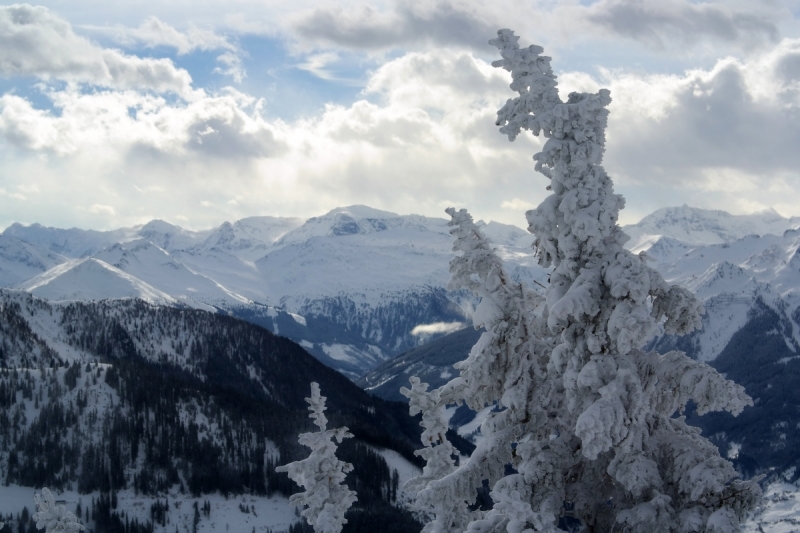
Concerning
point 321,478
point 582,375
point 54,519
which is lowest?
point 54,519

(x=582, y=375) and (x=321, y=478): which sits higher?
(x=582, y=375)

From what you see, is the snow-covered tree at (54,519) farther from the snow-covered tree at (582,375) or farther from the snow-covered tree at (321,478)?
the snow-covered tree at (582,375)

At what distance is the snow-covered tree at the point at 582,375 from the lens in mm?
14234

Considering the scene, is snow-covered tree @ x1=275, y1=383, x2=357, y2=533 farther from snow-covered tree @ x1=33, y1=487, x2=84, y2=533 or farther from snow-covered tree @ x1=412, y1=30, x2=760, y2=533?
snow-covered tree @ x1=412, y1=30, x2=760, y2=533

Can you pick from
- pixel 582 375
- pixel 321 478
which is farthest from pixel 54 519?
pixel 582 375

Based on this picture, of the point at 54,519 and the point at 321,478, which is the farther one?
the point at 54,519

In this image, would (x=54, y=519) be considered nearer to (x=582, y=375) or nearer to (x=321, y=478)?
(x=321, y=478)

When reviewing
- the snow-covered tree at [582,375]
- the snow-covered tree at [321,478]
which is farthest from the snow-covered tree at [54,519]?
the snow-covered tree at [582,375]

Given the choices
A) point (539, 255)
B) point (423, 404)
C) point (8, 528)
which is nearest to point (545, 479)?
point (539, 255)

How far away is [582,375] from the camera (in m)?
14.9

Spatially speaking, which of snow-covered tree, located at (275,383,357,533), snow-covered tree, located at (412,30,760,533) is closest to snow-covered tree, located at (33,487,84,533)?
snow-covered tree, located at (275,383,357,533)

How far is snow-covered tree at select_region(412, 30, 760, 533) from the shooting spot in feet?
46.7

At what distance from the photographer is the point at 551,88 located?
640 inches

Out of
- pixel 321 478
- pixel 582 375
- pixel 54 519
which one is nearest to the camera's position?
pixel 582 375
